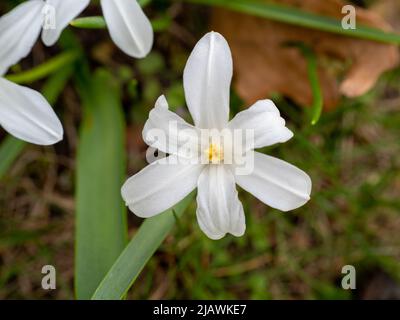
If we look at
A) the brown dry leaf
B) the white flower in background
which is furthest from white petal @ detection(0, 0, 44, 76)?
the brown dry leaf

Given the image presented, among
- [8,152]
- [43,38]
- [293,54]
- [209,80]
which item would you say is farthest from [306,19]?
[8,152]

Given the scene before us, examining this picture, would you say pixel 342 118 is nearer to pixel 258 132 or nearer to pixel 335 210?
pixel 335 210

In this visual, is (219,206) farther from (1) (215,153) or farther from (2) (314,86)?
(2) (314,86)

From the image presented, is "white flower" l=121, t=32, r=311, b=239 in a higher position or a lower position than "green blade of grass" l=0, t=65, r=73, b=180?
lower

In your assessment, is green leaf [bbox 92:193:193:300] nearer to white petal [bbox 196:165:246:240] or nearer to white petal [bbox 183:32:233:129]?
white petal [bbox 196:165:246:240]


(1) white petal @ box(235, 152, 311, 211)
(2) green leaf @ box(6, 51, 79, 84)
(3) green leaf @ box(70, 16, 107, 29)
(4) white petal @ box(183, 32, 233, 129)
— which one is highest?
(2) green leaf @ box(6, 51, 79, 84)

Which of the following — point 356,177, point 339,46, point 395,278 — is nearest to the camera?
point 339,46

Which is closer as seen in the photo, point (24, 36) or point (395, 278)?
point (24, 36)

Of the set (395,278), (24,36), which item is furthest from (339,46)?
(24,36)
